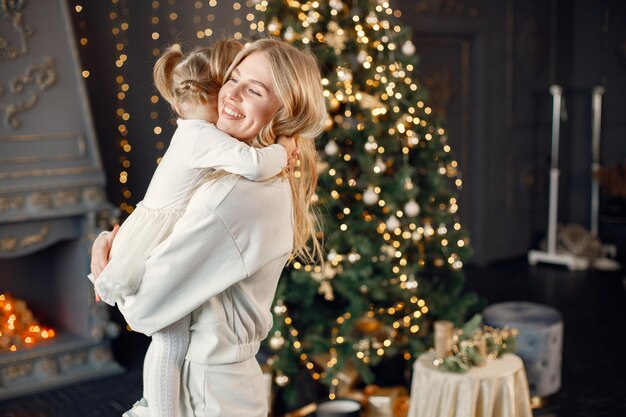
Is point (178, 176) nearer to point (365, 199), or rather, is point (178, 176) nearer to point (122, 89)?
point (365, 199)

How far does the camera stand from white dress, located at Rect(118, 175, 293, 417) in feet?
5.04

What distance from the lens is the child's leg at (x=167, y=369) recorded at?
161 centimetres

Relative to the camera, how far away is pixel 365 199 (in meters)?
3.86

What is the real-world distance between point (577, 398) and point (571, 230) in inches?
159

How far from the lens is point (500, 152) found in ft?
25.5

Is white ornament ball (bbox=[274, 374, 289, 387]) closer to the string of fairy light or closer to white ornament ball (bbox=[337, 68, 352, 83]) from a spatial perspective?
white ornament ball (bbox=[337, 68, 352, 83])

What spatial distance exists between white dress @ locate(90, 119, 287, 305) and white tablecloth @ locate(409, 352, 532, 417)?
6.54 ft

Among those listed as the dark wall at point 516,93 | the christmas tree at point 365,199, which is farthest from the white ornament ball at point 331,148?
the dark wall at point 516,93

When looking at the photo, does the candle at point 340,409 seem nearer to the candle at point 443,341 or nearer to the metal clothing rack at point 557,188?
the candle at point 443,341

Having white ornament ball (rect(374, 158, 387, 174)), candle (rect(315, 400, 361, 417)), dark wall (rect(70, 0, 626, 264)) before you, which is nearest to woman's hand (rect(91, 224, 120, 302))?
candle (rect(315, 400, 361, 417))

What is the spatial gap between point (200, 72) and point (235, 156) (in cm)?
26

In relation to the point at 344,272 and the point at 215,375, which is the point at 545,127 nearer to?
the point at 344,272

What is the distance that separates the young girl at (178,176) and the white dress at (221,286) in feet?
0.11

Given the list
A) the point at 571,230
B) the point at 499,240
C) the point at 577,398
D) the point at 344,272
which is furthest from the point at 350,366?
the point at 571,230
